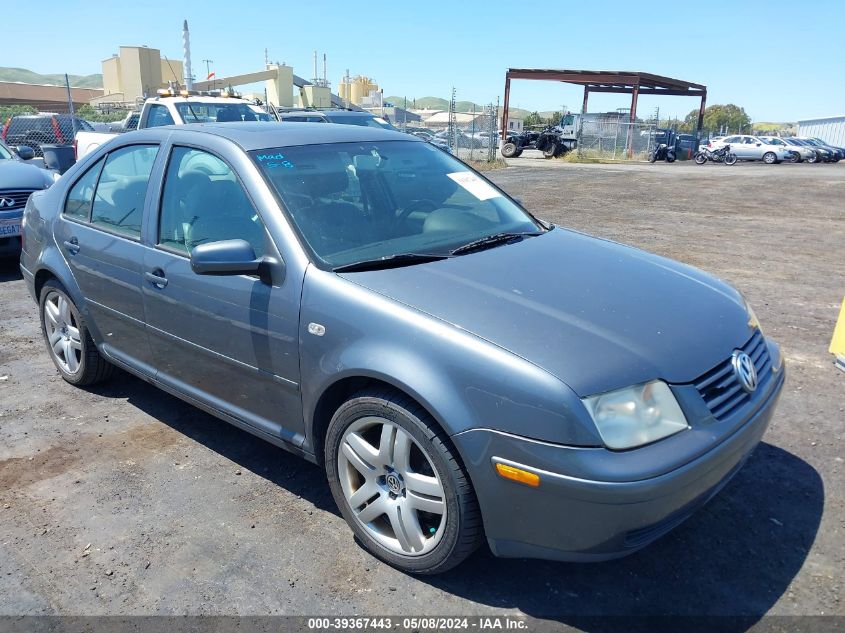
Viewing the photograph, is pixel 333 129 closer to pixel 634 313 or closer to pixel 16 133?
pixel 634 313

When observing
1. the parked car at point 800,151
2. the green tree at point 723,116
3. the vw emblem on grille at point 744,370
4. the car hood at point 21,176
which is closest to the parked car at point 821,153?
the parked car at point 800,151

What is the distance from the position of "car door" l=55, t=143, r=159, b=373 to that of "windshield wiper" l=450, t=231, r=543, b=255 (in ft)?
5.58

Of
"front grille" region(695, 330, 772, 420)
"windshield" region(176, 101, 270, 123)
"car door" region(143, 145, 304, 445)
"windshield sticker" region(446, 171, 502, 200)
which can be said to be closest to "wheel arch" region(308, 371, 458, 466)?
"car door" region(143, 145, 304, 445)

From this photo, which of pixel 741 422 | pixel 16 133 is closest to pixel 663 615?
pixel 741 422

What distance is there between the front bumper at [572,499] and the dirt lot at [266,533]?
0.38 meters

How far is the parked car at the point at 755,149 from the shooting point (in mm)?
36375

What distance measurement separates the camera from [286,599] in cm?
261

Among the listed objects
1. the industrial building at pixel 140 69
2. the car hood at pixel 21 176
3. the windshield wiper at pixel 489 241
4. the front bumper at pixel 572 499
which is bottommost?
the front bumper at pixel 572 499

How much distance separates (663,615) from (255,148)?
267 centimetres

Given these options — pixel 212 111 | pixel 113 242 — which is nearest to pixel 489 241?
pixel 113 242

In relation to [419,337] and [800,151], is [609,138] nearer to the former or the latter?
[800,151]

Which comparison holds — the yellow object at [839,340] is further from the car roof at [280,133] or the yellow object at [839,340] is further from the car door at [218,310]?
the car door at [218,310]

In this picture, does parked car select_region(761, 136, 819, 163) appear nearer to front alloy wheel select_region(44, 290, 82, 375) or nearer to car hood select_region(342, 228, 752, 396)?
car hood select_region(342, 228, 752, 396)

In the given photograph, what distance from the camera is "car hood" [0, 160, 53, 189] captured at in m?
7.56
